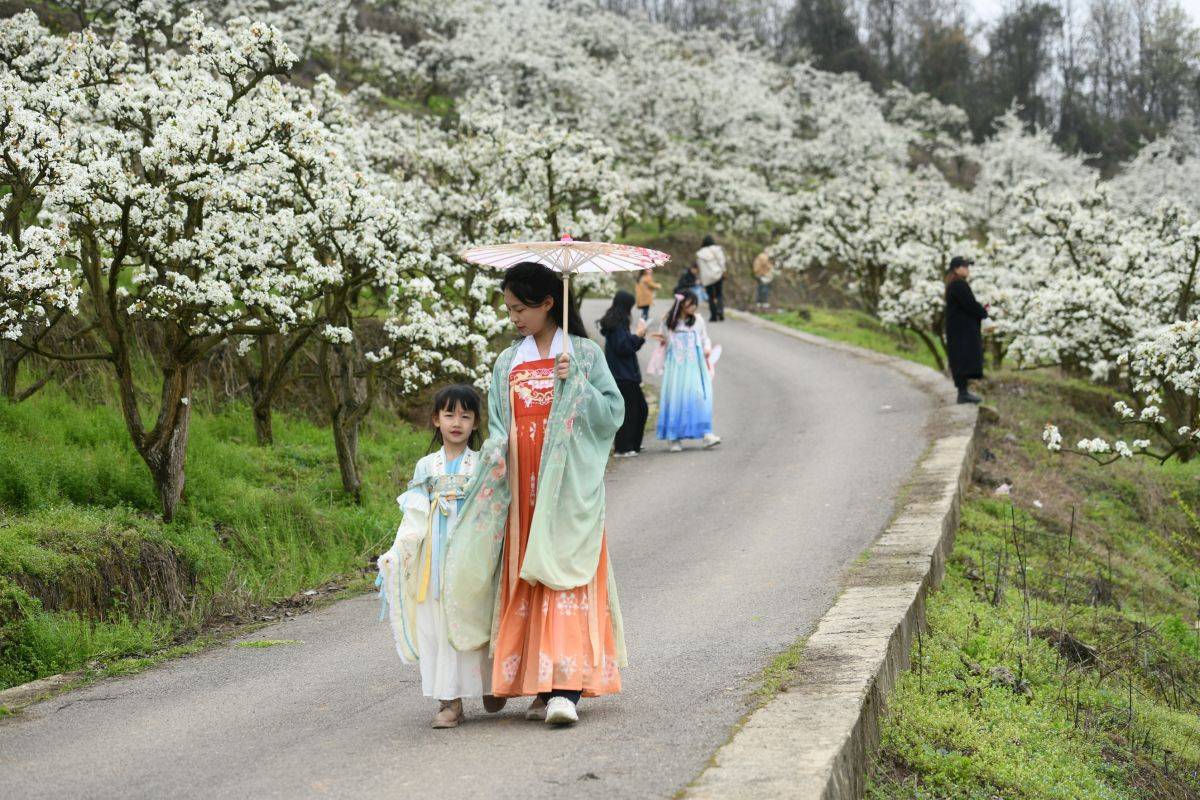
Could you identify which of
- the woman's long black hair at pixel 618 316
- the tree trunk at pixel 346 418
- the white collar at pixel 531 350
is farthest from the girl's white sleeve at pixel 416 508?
the woman's long black hair at pixel 618 316

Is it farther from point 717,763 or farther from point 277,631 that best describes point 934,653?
point 277,631

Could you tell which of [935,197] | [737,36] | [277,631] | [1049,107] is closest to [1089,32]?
[1049,107]

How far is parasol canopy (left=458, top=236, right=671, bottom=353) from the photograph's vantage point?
19.1 feet

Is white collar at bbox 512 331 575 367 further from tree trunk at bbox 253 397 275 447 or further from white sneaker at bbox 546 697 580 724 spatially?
tree trunk at bbox 253 397 275 447

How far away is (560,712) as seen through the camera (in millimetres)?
5281

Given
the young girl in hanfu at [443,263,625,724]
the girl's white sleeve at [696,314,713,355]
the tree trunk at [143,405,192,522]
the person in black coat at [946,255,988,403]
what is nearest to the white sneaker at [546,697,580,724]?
the young girl in hanfu at [443,263,625,724]

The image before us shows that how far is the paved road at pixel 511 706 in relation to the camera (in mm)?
4758

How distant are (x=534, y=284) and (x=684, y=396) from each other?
956 cm

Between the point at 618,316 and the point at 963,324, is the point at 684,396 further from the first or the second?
the point at 963,324

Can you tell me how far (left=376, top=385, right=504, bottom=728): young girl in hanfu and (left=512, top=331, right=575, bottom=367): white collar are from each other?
0.31 meters

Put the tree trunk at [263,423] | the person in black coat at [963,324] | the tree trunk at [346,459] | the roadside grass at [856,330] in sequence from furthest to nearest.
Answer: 1. the roadside grass at [856,330]
2. the person in black coat at [963,324]
3. the tree trunk at [263,423]
4. the tree trunk at [346,459]

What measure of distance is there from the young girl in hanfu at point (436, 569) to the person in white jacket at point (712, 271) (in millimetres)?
21947

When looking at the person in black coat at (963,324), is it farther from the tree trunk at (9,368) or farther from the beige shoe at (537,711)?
the beige shoe at (537,711)

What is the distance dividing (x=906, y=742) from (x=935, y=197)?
36.8 m
